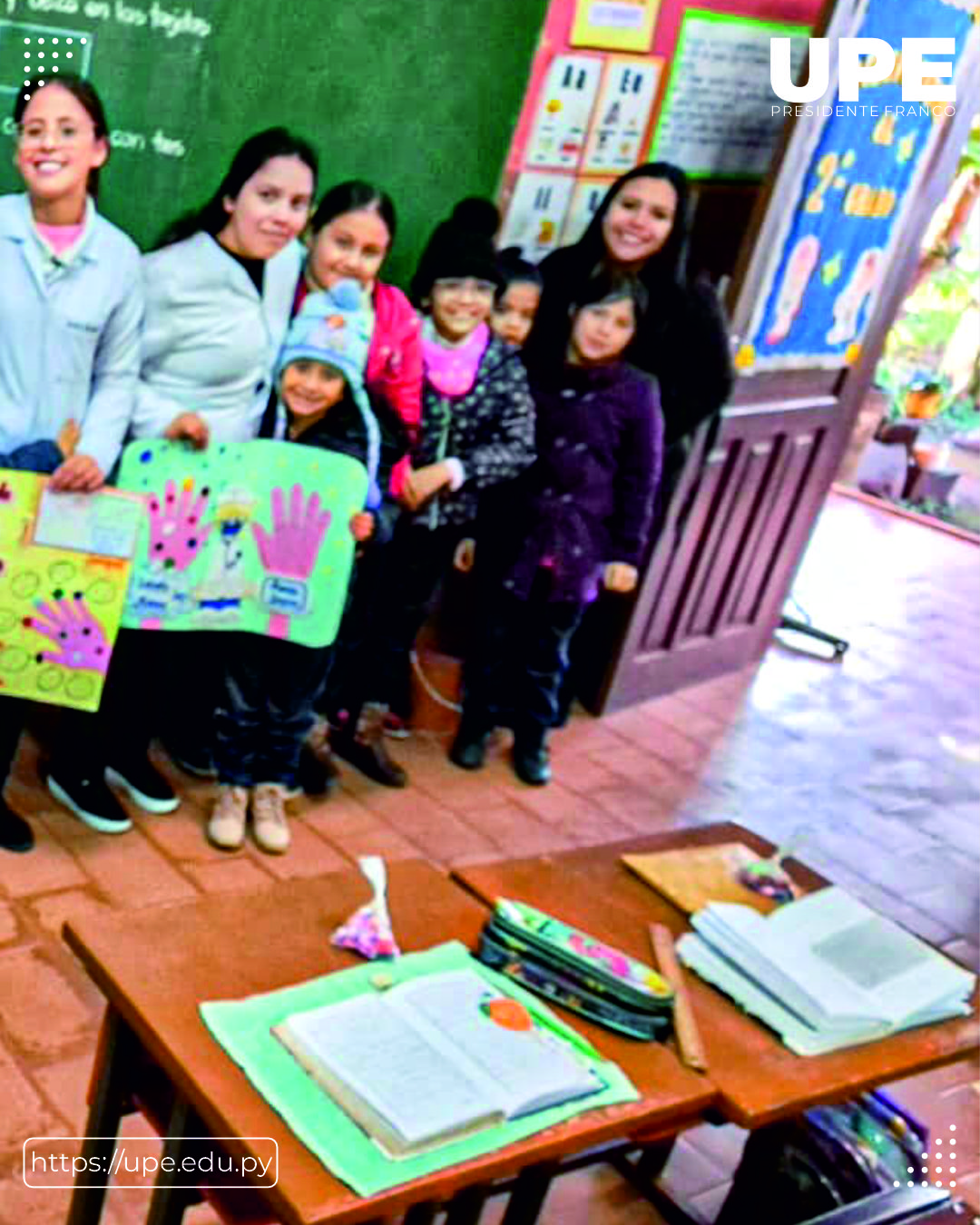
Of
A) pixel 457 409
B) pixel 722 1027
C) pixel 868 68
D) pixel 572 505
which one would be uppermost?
pixel 868 68

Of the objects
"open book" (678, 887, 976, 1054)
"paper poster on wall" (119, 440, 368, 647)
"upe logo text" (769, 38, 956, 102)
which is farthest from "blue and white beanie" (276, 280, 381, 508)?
"upe logo text" (769, 38, 956, 102)

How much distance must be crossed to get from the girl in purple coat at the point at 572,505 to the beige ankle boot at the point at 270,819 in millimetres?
837

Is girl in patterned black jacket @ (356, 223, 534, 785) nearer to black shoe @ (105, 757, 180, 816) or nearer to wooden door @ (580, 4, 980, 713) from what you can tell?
black shoe @ (105, 757, 180, 816)

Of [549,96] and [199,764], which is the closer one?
[199,764]

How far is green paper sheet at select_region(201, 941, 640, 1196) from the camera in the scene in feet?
5.91

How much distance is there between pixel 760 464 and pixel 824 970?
310 cm

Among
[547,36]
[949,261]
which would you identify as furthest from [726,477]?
[949,261]

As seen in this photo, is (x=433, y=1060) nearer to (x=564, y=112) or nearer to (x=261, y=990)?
(x=261, y=990)

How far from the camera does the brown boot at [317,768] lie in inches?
166

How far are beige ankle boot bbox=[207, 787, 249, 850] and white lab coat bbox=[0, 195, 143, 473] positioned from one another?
0.89m

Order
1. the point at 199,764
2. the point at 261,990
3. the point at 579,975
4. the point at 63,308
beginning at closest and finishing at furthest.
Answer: the point at 261,990, the point at 579,975, the point at 63,308, the point at 199,764

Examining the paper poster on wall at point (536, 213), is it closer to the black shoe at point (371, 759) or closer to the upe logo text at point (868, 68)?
the upe logo text at point (868, 68)

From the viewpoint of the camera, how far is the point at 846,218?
16.8 feet

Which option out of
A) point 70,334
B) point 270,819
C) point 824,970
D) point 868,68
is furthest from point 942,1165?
point 868,68
